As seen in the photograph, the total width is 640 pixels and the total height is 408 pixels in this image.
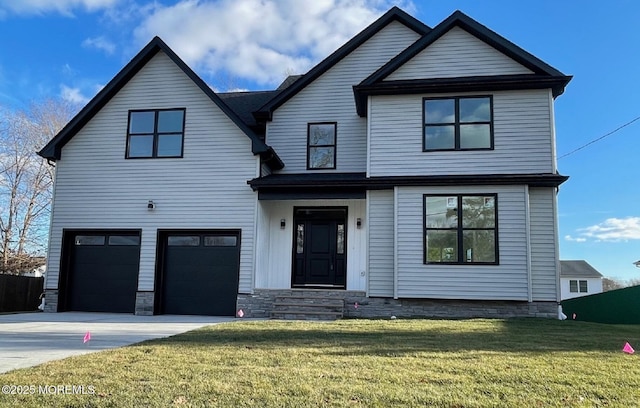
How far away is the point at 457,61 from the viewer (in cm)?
1180

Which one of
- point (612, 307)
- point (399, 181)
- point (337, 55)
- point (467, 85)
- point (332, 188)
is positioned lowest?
point (612, 307)

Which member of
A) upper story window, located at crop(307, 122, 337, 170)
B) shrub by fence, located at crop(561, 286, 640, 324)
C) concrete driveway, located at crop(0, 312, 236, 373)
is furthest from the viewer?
upper story window, located at crop(307, 122, 337, 170)

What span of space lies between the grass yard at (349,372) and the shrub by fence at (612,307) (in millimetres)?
6988

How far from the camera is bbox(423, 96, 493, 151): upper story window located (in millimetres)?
11492

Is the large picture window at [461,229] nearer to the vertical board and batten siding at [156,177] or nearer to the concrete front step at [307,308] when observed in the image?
the concrete front step at [307,308]

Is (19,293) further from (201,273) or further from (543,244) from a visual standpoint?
(543,244)

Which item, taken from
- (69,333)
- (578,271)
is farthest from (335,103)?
Result: (578,271)

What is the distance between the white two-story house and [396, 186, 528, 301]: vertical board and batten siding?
32mm

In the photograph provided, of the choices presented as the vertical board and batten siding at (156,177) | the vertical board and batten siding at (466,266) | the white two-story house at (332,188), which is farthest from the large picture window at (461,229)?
the vertical board and batten siding at (156,177)

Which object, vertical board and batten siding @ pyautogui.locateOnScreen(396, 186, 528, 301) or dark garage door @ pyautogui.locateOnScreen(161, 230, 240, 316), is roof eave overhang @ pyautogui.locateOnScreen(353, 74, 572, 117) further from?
dark garage door @ pyautogui.locateOnScreen(161, 230, 240, 316)

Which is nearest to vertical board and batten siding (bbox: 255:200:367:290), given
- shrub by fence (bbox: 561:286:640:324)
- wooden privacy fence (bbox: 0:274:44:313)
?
shrub by fence (bbox: 561:286:640:324)

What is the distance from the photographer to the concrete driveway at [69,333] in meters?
6.08

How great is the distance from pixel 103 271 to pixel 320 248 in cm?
599

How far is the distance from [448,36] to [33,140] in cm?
2158
